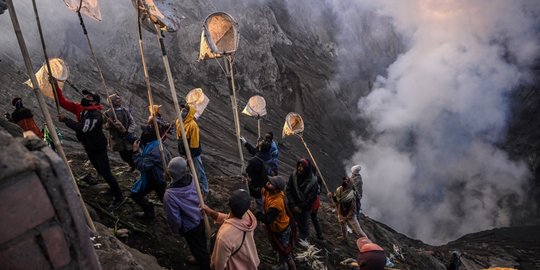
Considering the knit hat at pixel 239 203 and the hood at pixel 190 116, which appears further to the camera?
the hood at pixel 190 116

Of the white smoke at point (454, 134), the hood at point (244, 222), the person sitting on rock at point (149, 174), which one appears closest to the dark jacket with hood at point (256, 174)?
the person sitting on rock at point (149, 174)

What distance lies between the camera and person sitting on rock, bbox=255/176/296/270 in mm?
4035

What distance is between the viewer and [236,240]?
2869 millimetres

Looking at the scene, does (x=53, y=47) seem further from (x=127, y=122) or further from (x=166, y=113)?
(x=127, y=122)

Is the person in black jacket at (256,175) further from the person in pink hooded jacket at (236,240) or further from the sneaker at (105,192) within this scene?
the person in pink hooded jacket at (236,240)

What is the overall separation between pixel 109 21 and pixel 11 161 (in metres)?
14.6

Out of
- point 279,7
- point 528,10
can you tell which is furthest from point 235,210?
point 528,10

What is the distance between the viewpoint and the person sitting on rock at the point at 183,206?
127 inches

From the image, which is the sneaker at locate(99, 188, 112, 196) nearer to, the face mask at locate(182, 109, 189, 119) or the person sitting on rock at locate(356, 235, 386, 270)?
the face mask at locate(182, 109, 189, 119)

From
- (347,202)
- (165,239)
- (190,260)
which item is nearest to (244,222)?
(190,260)

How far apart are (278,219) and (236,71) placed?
16.1 metres

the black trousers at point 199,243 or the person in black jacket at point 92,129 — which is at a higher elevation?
the person in black jacket at point 92,129

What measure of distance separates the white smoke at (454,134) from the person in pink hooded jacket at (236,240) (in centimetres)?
2079

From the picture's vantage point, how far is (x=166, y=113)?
13.2 meters
